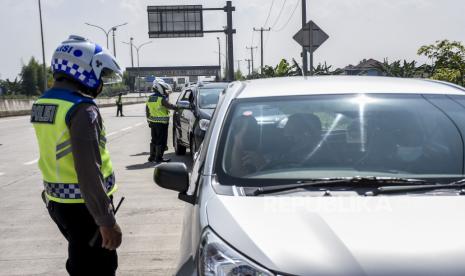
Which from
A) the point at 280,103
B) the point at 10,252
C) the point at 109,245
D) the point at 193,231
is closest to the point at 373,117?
the point at 280,103

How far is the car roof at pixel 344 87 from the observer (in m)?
3.87

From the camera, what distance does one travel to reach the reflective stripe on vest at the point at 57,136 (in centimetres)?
324

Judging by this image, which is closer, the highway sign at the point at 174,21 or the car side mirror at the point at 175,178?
the car side mirror at the point at 175,178

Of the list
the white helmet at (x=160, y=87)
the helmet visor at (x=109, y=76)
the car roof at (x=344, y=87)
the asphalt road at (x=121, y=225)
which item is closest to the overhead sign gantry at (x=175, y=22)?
the white helmet at (x=160, y=87)

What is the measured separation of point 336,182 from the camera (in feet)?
10.1

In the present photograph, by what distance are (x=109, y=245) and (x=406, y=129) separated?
72.7 inches

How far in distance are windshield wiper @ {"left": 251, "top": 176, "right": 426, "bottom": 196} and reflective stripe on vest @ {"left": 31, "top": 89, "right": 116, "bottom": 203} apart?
40.0 inches

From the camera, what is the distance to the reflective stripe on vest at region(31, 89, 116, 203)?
10.6ft

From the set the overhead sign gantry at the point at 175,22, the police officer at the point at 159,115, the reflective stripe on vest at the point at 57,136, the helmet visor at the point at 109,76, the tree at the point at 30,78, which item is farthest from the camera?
the tree at the point at 30,78

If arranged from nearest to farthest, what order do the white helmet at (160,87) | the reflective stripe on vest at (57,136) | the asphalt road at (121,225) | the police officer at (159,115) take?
the reflective stripe on vest at (57,136), the asphalt road at (121,225), the police officer at (159,115), the white helmet at (160,87)

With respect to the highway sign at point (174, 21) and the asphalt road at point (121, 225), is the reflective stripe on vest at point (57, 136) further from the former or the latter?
the highway sign at point (174, 21)

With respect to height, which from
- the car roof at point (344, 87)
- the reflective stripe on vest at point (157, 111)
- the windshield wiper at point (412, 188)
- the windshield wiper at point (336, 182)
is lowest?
the reflective stripe on vest at point (157, 111)

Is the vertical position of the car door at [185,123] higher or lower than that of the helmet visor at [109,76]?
lower

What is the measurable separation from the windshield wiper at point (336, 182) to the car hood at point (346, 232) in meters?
0.12
